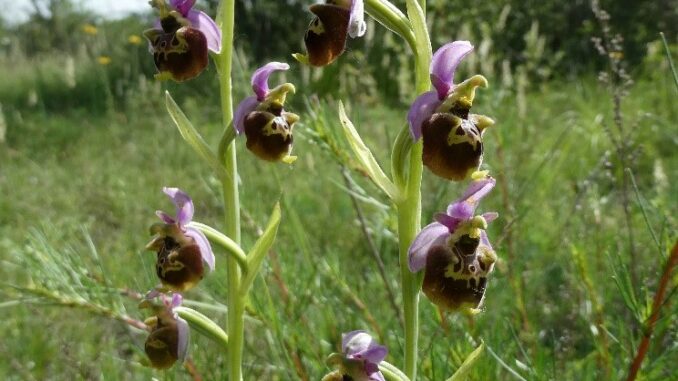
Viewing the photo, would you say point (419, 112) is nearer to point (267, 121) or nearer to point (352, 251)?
point (267, 121)

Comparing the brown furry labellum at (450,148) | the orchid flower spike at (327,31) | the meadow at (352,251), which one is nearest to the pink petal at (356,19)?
the orchid flower spike at (327,31)

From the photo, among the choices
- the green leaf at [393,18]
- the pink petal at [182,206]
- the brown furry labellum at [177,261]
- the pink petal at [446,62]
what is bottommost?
the brown furry labellum at [177,261]

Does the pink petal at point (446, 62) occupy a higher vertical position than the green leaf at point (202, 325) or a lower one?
higher

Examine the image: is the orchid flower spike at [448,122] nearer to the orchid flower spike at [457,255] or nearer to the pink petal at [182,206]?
the orchid flower spike at [457,255]

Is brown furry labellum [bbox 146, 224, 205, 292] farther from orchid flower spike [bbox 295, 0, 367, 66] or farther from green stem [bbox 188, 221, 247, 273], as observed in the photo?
orchid flower spike [bbox 295, 0, 367, 66]

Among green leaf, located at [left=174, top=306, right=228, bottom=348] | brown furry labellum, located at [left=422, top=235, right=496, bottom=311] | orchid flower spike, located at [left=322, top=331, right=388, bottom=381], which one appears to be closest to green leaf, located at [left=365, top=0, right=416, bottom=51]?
brown furry labellum, located at [left=422, top=235, right=496, bottom=311]

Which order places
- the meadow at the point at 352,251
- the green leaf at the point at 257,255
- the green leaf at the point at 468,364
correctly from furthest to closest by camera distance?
1. the meadow at the point at 352,251
2. the green leaf at the point at 257,255
3. the green leaf at the point at 468,364
